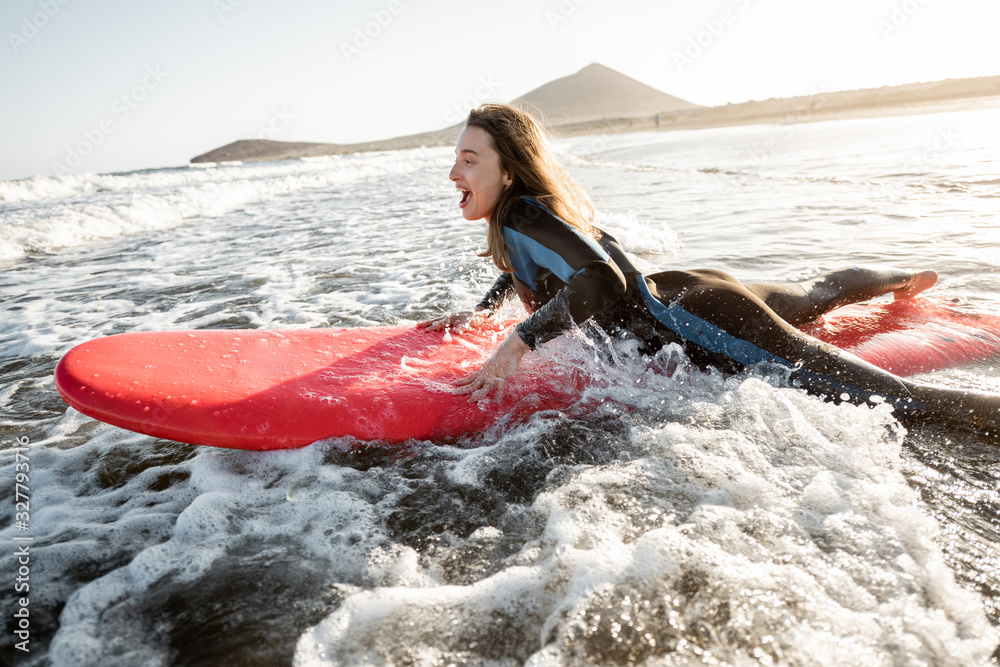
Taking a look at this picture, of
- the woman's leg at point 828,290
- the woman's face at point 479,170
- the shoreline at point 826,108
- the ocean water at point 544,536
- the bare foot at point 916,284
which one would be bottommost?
the ocean water at point 544,536

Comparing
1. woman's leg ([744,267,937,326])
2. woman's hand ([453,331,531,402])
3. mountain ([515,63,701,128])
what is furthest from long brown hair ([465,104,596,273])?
mountain ([515,63,701,128])

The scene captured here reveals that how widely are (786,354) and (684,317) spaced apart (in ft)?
1.44

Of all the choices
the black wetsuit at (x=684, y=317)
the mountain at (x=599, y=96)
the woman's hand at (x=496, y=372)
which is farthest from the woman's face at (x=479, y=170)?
the mountain at (x=599, y=96)

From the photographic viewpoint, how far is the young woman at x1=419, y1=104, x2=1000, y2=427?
217cm

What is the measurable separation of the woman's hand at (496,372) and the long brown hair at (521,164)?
0.50 meters

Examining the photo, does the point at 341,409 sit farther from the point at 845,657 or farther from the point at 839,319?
the point at 839,319

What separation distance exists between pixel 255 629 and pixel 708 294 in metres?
1.96

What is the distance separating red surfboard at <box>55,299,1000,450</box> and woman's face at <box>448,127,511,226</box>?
2.62ft

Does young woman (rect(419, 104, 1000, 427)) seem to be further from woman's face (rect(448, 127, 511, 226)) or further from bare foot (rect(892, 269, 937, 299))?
bare foot (rect(892, 269, 937, 299))

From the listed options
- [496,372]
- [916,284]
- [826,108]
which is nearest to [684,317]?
[496,372]

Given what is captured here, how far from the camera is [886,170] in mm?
9164

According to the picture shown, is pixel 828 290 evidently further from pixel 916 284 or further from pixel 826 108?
pixel 826 108

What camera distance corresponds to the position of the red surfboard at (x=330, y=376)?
2.19 m

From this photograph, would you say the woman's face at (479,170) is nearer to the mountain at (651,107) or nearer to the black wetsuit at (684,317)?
the black wetsuit at (684,317)
